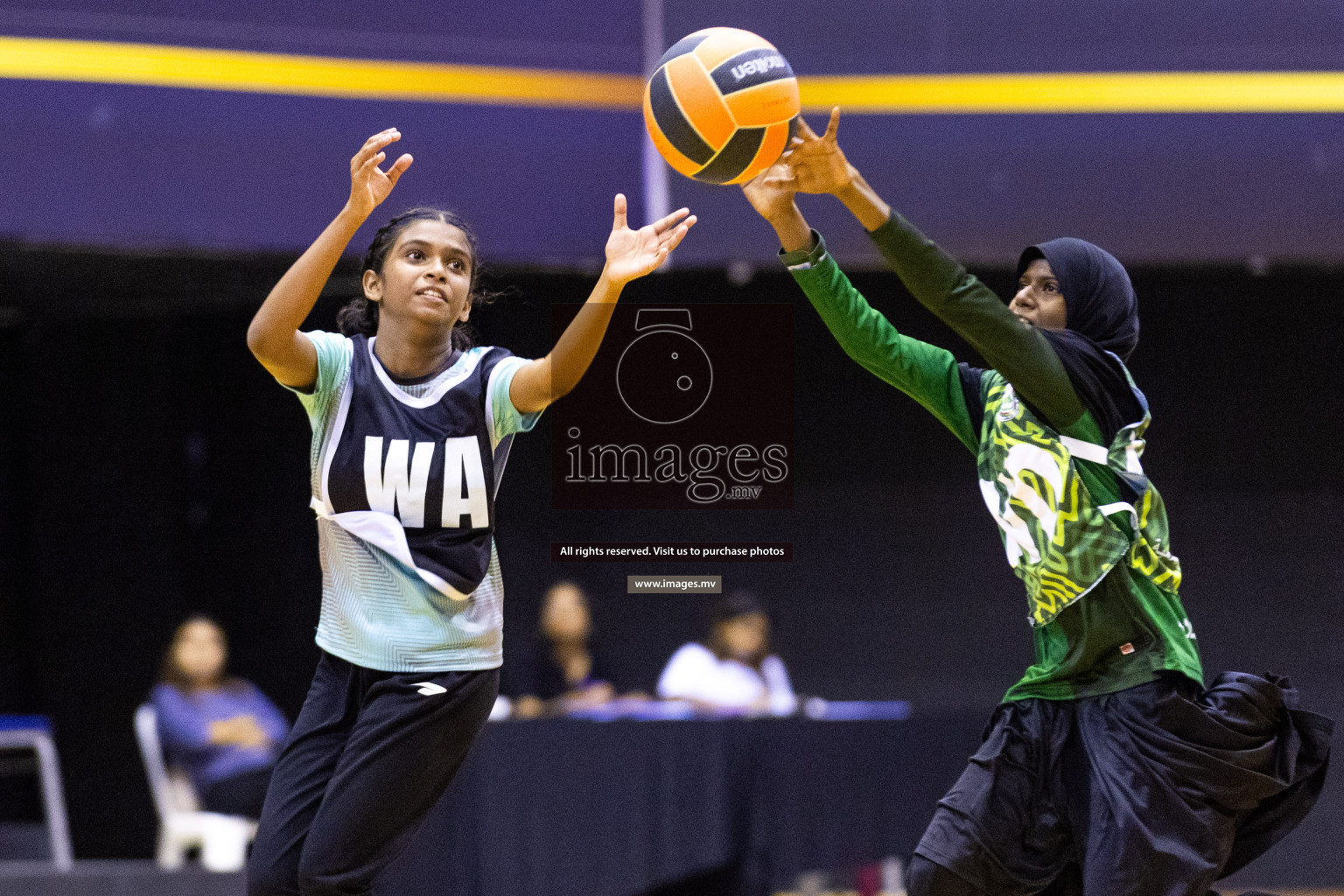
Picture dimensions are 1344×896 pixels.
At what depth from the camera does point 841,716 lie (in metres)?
4.41

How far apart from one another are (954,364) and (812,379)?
3.97ft

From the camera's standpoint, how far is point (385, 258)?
3.36 meters

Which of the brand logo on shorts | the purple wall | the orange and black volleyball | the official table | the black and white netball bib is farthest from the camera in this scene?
the purple wall

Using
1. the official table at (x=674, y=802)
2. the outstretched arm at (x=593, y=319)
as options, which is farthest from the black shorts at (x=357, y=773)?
the official table at (x=674, y=802)

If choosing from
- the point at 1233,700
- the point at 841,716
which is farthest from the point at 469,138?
the point at 1233,700

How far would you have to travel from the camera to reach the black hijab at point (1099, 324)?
2.98m

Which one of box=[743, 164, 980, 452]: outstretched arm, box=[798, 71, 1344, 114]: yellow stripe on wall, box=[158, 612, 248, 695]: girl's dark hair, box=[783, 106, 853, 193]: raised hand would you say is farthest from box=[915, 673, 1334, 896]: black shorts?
box=[158, 612, 248, 695]: girl's dark hair

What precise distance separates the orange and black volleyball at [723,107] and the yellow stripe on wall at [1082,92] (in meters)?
1.35

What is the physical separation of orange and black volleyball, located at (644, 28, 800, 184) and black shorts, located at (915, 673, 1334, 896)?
1456 mm

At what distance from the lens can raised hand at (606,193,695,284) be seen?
3.22 m

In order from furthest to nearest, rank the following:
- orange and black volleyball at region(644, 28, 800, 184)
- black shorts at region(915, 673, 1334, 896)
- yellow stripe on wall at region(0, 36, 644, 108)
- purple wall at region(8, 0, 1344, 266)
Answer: yellow stripe on wall at region(0, 36, 644, 108), purple wall at region(8, 0, 1344, 266), orange and black volleyball at region(644, 28, 800, 184), black shorts at region(915, 673, 1334, 896)

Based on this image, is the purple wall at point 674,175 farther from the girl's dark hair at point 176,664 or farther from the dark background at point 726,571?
the girl's dark hair at point 176,664

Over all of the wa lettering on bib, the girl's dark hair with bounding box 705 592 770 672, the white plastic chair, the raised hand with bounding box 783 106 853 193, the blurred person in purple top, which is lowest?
the white plastic chair

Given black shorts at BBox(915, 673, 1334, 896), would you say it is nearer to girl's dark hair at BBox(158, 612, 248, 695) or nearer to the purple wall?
the purple wall
